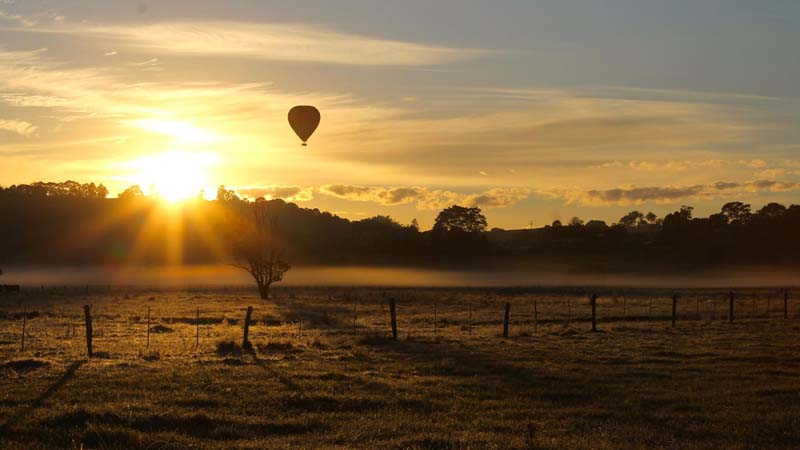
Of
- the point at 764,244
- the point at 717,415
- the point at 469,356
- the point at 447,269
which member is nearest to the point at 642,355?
the point at 469,356

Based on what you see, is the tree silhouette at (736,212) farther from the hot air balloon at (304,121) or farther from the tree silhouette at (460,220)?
the hot air balloon at (304,121)

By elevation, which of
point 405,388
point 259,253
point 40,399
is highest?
point 259,253

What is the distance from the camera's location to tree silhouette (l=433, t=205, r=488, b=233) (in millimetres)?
192038

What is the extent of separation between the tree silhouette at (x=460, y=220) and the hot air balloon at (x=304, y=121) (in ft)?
443

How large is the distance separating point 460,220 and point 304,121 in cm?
14213

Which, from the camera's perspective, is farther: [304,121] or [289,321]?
[304,121]

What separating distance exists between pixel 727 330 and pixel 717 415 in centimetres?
2145

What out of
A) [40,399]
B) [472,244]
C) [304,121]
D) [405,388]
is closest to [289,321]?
[304,121]

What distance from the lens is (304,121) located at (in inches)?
2160

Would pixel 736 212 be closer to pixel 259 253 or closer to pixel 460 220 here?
pixel 460 220

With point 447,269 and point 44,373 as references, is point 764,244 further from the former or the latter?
point 44,373

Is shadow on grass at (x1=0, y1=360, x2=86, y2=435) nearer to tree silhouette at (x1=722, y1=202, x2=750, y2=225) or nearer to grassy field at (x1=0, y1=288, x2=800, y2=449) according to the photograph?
grassy field at (x1=0, y1=288, x2=800, y2=449)

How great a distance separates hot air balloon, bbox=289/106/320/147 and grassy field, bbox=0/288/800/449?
56.2 ft

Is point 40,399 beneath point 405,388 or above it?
beneath
